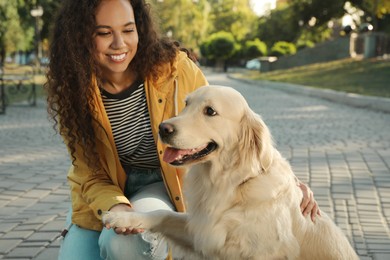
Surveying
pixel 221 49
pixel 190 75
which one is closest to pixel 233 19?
pixel 221 49

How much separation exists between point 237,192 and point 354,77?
78.9 ft

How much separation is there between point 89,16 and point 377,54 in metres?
Result: 33.4

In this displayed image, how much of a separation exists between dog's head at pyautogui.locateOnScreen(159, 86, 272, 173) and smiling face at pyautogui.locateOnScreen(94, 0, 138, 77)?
2.15ft

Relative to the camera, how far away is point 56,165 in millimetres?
8305

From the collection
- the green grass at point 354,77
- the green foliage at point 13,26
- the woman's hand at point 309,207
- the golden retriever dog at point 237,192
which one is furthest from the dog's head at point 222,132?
the green foliage at point 13,26

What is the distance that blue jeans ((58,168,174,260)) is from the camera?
3.36 metres

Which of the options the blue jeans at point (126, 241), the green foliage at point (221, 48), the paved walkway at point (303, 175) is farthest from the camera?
the green foliage at point (221, 48)

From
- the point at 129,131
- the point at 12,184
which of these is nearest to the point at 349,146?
the point at 12,184

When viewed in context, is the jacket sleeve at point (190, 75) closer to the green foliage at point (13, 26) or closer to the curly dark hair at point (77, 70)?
the curly dark hair at point (77, 70)

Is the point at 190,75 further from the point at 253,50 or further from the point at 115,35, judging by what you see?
the point at 253,50

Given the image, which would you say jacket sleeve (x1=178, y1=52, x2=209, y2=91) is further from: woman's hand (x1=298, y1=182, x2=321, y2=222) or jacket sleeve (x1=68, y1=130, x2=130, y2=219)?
woman's hand (x1=298, y1=182, x2=321, y2=222)

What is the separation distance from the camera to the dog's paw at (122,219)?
129 inches

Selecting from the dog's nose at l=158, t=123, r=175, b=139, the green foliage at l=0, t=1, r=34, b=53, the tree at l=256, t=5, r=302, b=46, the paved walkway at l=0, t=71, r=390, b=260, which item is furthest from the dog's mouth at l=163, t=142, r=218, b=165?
the tree at l=256, t=5, r=302, b=46

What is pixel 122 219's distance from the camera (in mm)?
3295
